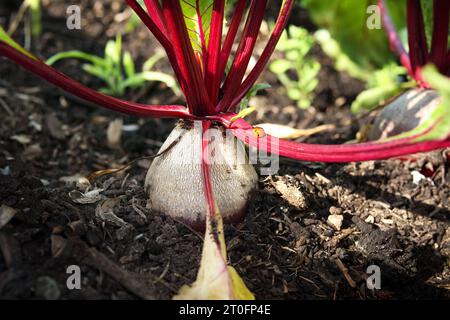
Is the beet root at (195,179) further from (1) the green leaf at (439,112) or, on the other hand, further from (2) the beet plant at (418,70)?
(2) the beet plant at (418,70)

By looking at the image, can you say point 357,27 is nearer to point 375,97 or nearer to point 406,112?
point 375,97

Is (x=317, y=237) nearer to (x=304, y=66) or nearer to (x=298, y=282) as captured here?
(x=298, y=282)

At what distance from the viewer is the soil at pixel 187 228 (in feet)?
4.25

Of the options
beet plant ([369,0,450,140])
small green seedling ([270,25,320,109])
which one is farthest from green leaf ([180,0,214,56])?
beet plant ([369,0,450,140])

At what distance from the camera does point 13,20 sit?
9.19 ft

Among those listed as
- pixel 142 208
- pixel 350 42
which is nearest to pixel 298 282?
pixel 142 208

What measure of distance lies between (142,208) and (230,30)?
1.83 ft

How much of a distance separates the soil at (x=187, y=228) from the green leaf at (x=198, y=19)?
18.0 inches

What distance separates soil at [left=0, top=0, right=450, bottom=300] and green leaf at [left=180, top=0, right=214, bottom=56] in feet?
1.50

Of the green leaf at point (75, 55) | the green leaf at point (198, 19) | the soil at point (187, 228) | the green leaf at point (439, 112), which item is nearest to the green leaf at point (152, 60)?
the green leaf at point (75, 55)

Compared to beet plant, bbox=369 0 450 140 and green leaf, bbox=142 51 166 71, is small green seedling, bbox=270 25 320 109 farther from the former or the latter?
green leaf, bbox=142 51 166 71

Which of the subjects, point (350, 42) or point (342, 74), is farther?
point (342, 74)

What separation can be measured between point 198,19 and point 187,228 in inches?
23.2

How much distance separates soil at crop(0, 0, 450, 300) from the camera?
4.25 ft
